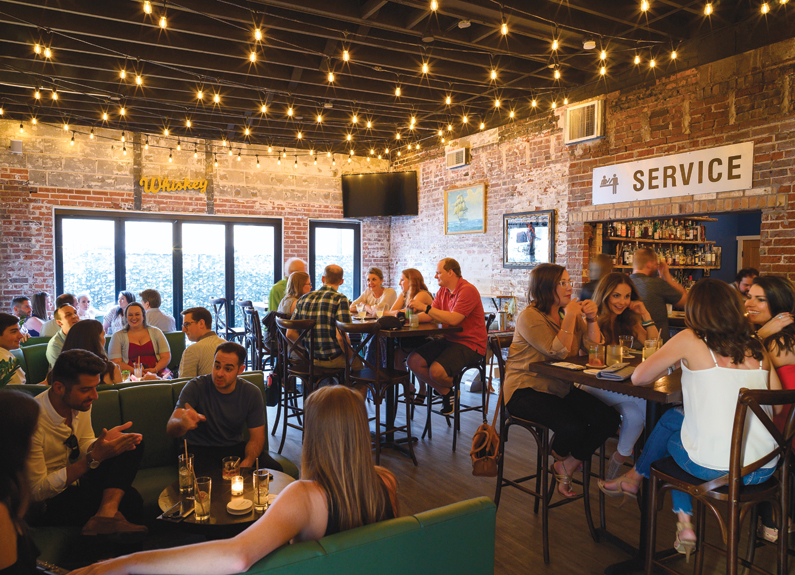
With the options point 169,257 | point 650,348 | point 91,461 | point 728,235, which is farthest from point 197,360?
point 728,235

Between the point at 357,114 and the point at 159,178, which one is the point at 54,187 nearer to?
the point at 159,178

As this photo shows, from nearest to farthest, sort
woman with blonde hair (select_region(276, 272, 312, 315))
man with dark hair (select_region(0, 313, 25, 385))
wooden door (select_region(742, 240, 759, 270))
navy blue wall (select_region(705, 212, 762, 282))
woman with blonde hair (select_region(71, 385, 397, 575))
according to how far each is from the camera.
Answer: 1. woman with blonde hair (select_region(71, 385, 397, 575))
2. man with dark hair (select_region(0, 313, 25, 385))
3. woman with blonde hair (select_region(276, 272, 312, 315))
4. wooden door (select_region(742, 240, 759, 270))
5. navy blue wall (select_region(705, 212, 762, 282))

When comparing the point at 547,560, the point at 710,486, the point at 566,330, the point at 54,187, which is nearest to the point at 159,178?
the point at 54,187

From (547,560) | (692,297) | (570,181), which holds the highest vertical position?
(570,181)

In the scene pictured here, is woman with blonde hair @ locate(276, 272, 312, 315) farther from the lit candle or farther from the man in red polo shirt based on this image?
the lit candle

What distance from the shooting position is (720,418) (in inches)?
86.7

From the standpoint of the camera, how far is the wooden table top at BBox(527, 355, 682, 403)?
A: 2.40 m

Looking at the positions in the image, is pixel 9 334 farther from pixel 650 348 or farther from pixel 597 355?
pixel 650 348

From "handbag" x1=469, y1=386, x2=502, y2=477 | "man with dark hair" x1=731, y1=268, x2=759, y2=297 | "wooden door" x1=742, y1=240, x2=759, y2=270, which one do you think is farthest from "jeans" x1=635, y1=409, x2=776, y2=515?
"wooden door" x1=742, y1=240, x2=759, y2=270

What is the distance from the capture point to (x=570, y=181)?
6.47 m

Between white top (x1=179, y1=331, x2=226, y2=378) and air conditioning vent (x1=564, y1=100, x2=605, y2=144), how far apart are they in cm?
473

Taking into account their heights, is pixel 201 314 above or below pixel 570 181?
below

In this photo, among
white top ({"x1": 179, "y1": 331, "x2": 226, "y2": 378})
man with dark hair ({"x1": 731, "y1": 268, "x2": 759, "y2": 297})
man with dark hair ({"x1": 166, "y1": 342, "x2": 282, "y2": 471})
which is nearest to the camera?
man with dark hair ({"x1": 166, "y1": 342, "x2": 282, "y2": 471})

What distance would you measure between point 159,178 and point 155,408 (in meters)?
6.19
